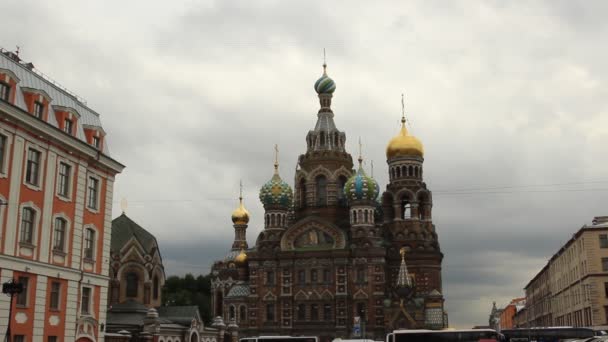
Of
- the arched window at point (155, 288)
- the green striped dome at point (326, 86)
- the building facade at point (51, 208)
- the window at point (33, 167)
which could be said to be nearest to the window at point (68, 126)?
the building facade at point (51, 208)

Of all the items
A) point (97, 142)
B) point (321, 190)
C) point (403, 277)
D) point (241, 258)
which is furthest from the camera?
point (241, 258)

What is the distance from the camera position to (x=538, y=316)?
93.9 meters

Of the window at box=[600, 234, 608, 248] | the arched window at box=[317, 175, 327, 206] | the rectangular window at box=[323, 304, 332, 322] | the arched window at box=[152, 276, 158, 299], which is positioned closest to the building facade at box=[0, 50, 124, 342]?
the arched window at box=[152, 276, 158, 299]

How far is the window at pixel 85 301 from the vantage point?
2936 centimetres

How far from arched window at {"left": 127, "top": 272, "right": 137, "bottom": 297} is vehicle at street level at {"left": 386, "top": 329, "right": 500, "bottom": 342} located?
26.7 metres

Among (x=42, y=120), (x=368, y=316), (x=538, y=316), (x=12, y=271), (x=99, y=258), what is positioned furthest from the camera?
(x=538, y=316)

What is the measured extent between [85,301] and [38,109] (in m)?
8.17

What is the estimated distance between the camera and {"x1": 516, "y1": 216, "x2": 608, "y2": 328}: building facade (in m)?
56.3

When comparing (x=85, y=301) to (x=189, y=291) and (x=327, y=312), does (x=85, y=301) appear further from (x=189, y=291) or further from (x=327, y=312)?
(x=189, y=291)

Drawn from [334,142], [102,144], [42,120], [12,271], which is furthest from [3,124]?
[334,142]

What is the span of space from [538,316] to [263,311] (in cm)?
4136

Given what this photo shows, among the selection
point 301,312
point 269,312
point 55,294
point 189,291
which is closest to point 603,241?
point 301,312

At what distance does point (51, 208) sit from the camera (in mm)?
27125

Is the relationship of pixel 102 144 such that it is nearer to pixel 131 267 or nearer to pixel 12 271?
pixel 12 271
